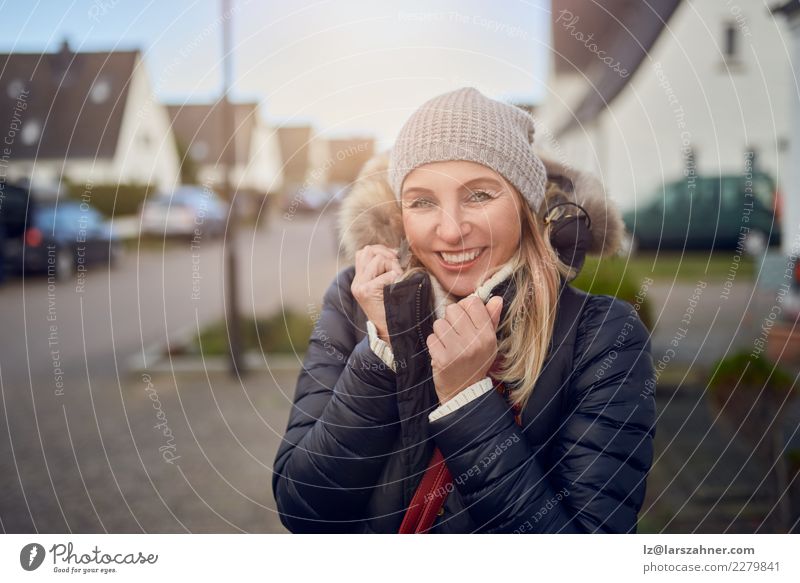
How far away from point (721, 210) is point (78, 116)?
1.98 m

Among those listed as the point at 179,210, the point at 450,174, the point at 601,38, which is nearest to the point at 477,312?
the point at 450,174

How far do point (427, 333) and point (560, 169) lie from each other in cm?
44

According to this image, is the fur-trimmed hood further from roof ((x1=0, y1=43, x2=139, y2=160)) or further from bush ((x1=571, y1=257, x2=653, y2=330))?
bush ((x1=571, y1=257, x2=653, y2=330))

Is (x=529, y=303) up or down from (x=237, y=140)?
down

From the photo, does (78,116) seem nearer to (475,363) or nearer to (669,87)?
(475,363)

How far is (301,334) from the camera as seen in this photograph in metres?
4.30

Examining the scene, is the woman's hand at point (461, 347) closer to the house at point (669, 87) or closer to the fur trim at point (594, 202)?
the fur trim at point (594, 202)

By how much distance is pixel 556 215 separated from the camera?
141cm

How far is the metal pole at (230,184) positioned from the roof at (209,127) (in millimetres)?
23

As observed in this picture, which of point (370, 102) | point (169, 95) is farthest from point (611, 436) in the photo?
point (169, 95)

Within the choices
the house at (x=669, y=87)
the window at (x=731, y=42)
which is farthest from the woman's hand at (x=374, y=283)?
the window at (x=731, y=42)

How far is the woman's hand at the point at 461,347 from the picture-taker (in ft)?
4.23

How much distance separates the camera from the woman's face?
1.36 m
